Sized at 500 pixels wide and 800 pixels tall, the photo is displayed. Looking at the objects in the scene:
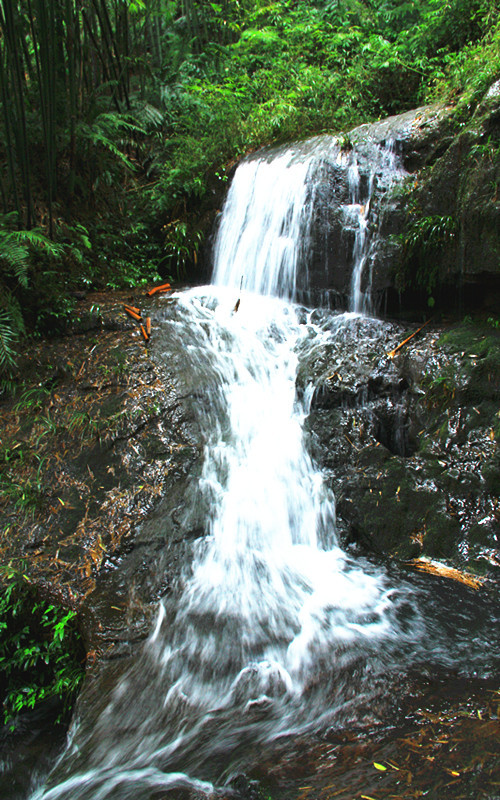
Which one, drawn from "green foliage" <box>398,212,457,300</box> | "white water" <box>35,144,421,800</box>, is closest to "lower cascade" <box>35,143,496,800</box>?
"white water" <box>35,144,421,800</box>

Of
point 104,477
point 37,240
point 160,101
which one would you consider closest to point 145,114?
point 160,101

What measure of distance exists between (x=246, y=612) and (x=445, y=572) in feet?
5.12

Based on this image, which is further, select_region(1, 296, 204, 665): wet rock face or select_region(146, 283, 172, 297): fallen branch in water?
select_region(146, 283, 172, 297): fallen branch in water

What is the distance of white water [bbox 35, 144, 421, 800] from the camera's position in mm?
2357

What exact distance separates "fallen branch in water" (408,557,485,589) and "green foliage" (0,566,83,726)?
2.58 m

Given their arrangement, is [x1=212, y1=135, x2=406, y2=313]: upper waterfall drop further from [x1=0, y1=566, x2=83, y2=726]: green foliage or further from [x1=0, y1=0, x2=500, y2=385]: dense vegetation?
[x1=0, y1=566, x2=83, y2=726]: green foliage

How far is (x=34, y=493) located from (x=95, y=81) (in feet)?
21.2

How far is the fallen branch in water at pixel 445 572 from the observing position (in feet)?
10.7

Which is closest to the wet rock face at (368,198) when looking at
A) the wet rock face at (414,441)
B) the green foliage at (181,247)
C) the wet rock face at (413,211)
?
the wet rock face at (413,211)

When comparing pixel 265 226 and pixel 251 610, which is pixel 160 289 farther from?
pixel 251 610

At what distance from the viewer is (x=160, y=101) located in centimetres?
855

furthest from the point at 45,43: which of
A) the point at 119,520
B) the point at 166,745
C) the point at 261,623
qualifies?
the point at 166,745

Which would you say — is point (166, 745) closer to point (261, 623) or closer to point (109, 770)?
point (109, 770)

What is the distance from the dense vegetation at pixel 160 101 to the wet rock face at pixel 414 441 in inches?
114
